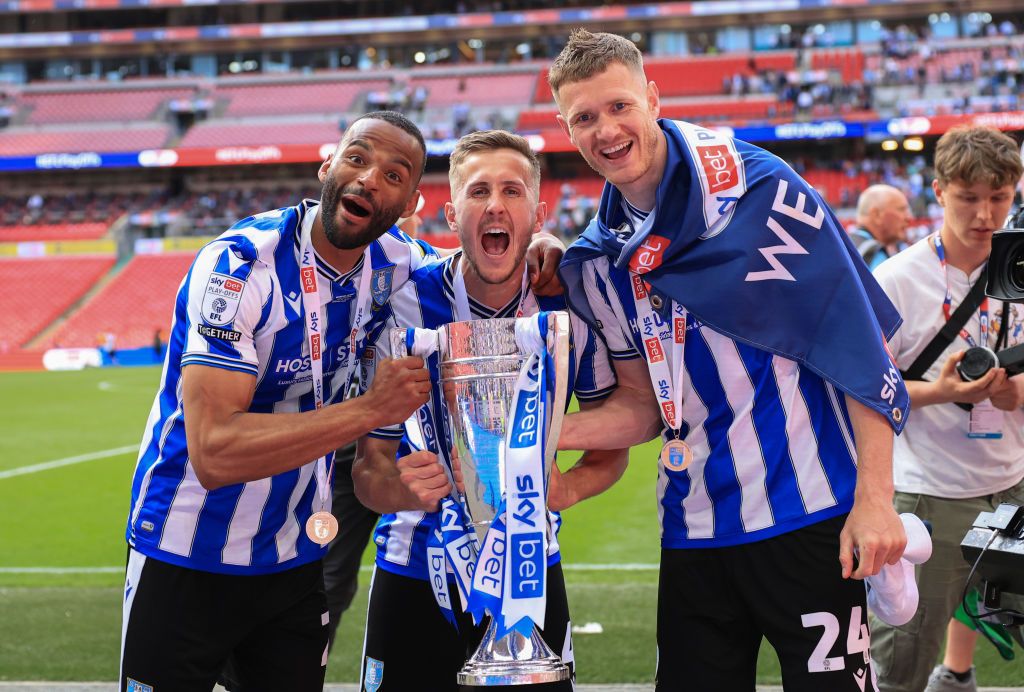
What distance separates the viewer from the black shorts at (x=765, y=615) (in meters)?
2.22

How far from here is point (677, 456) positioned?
7.64 ft

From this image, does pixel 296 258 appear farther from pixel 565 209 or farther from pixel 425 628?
pixel 565 209

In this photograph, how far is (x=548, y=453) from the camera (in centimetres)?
211

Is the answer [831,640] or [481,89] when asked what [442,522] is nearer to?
[831,640]

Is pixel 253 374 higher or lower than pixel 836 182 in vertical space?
lower

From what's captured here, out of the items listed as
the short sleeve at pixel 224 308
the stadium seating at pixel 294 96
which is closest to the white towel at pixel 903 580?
the short sleeve at pixel 224 308

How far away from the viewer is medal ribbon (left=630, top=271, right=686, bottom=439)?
2.31 m

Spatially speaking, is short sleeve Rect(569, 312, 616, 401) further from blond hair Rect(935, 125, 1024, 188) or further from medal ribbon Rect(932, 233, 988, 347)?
blond hair Rect(935, 125, 1024, 188)

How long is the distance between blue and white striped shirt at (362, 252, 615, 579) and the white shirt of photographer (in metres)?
1.29

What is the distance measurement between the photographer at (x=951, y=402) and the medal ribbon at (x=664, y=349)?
1.23m

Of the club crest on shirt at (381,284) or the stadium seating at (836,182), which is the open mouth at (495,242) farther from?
the stadium seating at (836,182)

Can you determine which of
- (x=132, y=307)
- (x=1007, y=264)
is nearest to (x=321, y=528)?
Answer: (x=1007, y=264)

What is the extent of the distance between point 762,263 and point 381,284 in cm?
95

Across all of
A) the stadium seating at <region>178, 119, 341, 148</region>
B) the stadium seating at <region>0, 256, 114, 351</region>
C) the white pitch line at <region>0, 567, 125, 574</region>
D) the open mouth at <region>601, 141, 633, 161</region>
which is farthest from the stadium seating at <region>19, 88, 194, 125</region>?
the open mouth at <region>601, 141, 633, 161</region>
